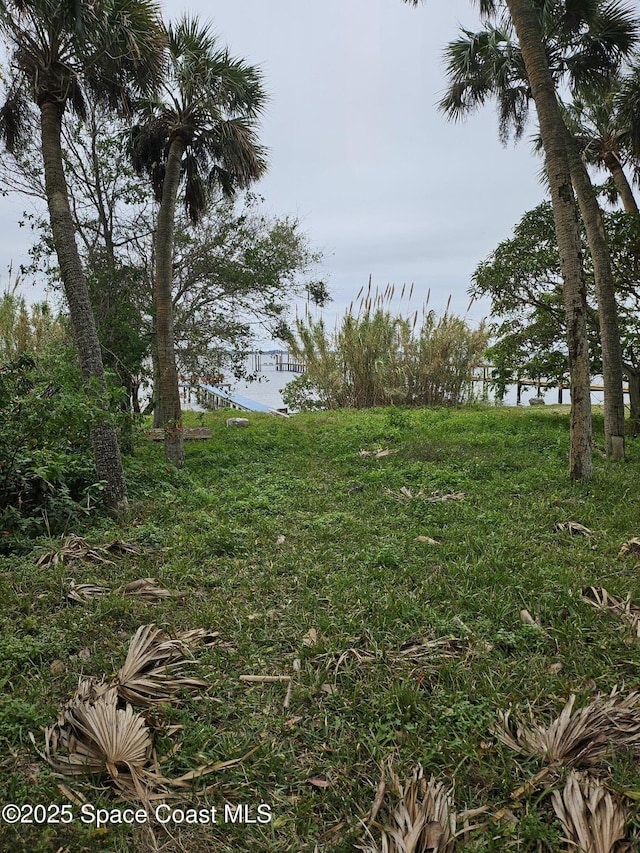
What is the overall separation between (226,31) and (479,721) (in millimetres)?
8151

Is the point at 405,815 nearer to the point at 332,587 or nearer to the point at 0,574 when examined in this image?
the point at 332,587

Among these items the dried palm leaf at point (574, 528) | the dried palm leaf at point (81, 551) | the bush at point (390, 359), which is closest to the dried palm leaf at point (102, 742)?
the dried palm leaf at point (81, 551)

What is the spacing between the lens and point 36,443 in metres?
4.19

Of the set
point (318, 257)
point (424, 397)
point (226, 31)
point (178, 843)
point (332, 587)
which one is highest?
point (226, 31)

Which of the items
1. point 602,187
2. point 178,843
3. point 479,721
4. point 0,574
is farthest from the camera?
point 602,187

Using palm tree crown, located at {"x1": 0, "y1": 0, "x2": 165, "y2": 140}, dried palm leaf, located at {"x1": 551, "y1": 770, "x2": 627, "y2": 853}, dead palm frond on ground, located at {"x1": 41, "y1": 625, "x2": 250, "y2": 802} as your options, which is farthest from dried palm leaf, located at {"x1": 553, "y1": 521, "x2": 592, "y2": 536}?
palm tree crown, located at {"x1": 0, "y1": 0, "x2": 165, "y2": 140}

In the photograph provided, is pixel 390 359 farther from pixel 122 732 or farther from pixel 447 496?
pixel 122 732

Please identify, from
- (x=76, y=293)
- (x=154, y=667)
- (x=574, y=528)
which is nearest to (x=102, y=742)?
(x=154, y=667)

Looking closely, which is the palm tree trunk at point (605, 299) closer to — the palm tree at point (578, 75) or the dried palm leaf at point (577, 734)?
the palm tree at point (578, 75)

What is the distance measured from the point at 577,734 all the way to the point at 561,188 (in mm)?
5118

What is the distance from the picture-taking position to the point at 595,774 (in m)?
1.62

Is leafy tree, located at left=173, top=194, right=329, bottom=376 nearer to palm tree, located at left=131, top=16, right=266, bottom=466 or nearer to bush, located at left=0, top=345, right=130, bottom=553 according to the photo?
palm tree, located at left=131, top=16, right=266, bottom=466

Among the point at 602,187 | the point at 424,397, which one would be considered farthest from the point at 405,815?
the point at 424,397

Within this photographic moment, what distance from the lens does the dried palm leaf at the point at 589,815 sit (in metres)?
1.37
